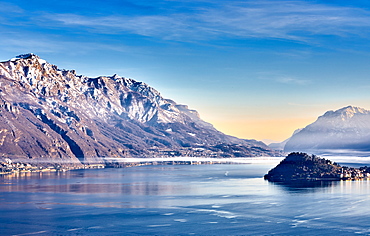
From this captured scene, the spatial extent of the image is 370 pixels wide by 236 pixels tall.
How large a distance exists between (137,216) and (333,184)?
304 ft

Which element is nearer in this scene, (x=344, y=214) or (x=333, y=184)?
(x=344, y=214)

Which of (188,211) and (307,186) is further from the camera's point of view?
(307,186)

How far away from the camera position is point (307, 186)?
182 m

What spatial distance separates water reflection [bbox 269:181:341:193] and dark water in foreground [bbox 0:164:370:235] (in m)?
0.31

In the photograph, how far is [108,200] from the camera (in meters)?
148

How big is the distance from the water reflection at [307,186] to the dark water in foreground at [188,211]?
0.31 metres

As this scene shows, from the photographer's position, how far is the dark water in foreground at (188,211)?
101125 mm

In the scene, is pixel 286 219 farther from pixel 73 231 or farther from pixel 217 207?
pixel 73 231

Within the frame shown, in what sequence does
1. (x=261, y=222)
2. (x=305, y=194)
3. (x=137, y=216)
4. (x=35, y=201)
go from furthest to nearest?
(x=305, y=194) → (x=35, y=201) → (x=137, y=216) → (x=261, y=222)

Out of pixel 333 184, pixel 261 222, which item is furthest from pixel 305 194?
pixel 261 222

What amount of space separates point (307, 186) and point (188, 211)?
230 feet

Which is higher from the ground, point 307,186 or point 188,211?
point 307,186

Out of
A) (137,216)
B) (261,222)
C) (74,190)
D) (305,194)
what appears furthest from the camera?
(74,190)

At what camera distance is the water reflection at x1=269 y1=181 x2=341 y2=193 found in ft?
553
